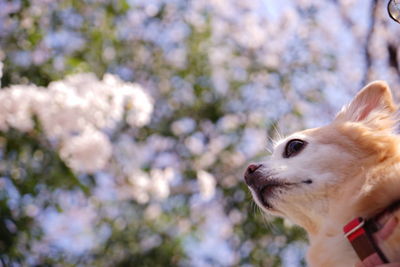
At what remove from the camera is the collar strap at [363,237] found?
189cm

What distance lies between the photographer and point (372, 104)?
8.35 feet

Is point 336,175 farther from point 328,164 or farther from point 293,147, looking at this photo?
point 293,147

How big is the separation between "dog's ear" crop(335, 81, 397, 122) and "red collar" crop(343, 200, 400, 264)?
0.63 metres

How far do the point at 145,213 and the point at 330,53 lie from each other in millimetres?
3408

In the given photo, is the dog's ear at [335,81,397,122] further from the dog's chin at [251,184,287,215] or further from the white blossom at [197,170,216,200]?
the white blossom at [197,170,216,200]

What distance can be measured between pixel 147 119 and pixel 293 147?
235 centimetres

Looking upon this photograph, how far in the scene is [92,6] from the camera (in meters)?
5.18

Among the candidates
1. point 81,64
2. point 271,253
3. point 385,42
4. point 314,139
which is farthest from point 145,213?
point 385,42

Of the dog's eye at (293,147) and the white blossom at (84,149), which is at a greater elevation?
the white blossom at (84,149)

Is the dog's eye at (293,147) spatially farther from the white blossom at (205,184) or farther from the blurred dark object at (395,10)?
the white blossom at (205,184)

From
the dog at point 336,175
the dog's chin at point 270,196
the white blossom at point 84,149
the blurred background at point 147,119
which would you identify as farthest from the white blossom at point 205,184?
the dog's chin at point 270,196

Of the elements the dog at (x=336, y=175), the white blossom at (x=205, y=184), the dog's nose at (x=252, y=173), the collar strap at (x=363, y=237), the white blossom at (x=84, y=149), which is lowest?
the collar strap at (x=363, y=237)

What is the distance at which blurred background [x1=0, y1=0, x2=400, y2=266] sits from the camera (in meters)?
3.70

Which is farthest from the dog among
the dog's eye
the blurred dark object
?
the blurred dark object
